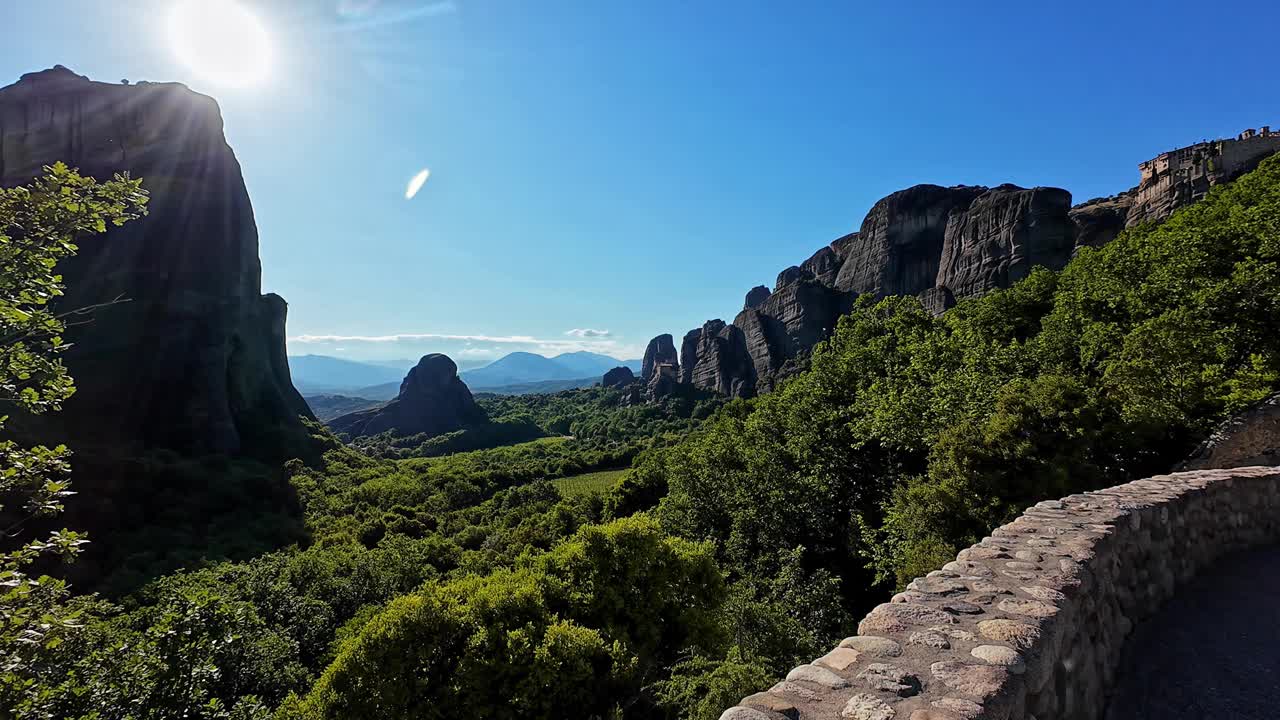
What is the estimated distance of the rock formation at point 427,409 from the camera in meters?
144

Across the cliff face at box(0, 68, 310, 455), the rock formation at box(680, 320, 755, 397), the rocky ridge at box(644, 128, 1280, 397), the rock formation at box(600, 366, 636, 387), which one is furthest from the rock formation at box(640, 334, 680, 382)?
the cliff face at box(0, 68, 310, 455)

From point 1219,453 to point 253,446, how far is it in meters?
93.9

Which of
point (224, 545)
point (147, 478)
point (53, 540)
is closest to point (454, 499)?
point (224, 545)

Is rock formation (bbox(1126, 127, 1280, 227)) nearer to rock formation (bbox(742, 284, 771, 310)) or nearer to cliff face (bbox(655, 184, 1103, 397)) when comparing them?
cliff face (bbox(655, 184, 1103, 397))

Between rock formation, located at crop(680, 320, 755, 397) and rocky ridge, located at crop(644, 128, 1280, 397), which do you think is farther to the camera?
rock formation, located at crop(680, 320, 755, 397)

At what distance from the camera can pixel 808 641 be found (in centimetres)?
1227

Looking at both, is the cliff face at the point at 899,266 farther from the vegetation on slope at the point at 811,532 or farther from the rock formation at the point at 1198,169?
the vegetation on slope at the point at 811,532

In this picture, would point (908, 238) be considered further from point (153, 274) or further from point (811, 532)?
point (153, 274)

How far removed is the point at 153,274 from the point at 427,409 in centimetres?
8667

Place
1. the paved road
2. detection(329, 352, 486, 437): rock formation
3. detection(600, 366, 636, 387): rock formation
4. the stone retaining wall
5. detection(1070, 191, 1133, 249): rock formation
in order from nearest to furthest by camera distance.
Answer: the stone retaining wall, the paved road, detection(1070, 191, 1133, 249): rock formation, detection(329, 352, 486, 437): rock formation, detection(600, 366, 636, 387): rock formation

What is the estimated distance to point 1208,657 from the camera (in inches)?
193

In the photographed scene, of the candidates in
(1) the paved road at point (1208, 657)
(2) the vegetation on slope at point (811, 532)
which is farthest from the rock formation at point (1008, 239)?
(1) the paved road at point (1208, 657)

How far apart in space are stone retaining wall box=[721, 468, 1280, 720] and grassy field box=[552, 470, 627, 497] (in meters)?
67.6

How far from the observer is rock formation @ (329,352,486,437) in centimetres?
14450
